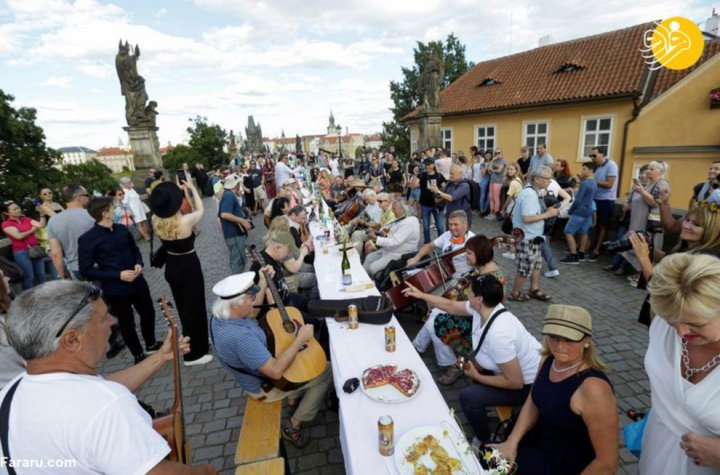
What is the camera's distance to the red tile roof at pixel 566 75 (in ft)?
49.0

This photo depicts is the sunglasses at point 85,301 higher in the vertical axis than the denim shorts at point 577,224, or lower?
higher

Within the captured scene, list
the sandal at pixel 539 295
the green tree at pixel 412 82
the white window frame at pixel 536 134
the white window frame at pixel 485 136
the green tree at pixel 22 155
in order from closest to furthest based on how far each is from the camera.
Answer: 1. the sandal at pixel 539 295
2. the white window frame at pixel 536 134
3. the green tree at pixel 22 155
4. the white window frame at pixel 485 136
5. the green tree at pixel 412 82

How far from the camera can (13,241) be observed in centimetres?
561

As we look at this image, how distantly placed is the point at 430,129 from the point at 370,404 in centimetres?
1494

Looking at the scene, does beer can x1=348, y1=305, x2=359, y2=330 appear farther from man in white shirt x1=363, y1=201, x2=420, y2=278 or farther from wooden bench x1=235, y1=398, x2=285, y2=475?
man in white shirt x1=363, y1=201, x2=420, y2=278

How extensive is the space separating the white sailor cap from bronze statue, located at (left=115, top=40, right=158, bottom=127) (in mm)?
10765

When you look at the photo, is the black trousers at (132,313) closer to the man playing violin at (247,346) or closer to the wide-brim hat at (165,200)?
the wide-brim hat at (165,200)

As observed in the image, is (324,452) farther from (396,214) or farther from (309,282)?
(396,214)

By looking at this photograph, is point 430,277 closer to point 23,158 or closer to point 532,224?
point 532,224

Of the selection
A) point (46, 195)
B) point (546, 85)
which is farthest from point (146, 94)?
point (546, 85)

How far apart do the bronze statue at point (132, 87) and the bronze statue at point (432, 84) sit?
10.9 meters

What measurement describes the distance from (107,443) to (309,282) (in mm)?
4223

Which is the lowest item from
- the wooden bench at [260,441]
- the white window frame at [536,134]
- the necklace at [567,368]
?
the wooden bench at [260,441]

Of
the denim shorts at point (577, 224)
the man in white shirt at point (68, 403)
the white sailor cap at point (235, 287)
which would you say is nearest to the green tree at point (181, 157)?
the denim shorts at point (577, 224)
